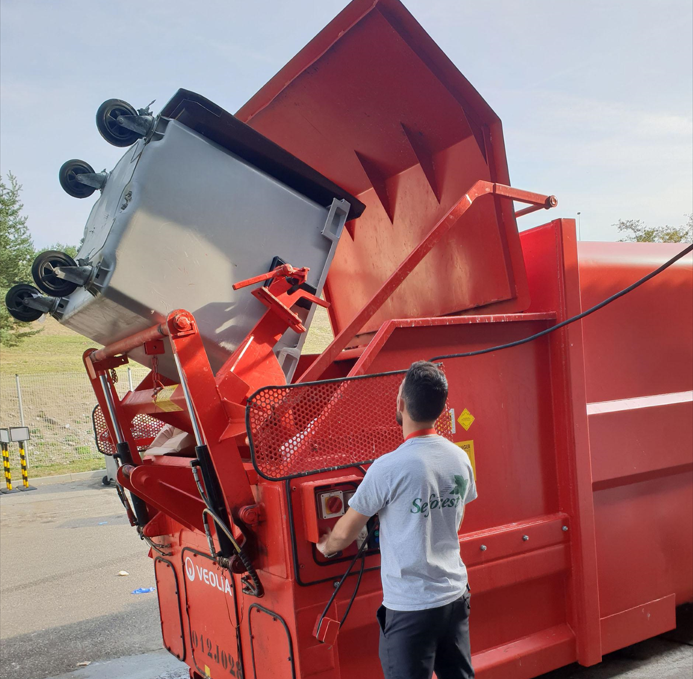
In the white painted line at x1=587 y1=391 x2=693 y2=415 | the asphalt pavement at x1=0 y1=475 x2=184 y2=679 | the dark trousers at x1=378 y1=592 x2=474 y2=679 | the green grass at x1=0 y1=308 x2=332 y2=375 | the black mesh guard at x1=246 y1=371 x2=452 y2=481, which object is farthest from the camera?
the green grass at x1=0 y1=308 x2=332 y2=375

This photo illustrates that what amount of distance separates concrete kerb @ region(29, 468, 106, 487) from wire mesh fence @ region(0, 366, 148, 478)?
3.92 feet

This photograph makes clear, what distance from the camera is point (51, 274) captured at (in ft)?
8.66

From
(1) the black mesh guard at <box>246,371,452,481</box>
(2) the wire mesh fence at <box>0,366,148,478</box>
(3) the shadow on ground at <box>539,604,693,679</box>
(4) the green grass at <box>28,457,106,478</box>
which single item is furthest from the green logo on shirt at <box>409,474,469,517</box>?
(2) the wire mesh fence at <box>0,366,148,478</box>

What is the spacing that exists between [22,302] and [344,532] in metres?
1.89

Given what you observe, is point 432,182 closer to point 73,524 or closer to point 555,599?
point 555,599

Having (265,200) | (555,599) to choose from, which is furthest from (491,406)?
(265,200)

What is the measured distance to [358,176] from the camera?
380 cm

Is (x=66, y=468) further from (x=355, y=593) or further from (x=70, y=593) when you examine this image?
(x=355, y=593)

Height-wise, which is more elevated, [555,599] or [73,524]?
[555,599]

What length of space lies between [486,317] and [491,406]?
1.27ft

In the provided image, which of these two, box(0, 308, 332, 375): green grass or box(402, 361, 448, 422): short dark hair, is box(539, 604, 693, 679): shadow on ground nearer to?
box(402, 361, 448, 422): short dark hair

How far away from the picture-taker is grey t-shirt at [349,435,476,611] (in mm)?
1930

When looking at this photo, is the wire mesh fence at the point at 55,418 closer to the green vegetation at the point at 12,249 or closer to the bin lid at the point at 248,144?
the green vegetation at the point at 12,249

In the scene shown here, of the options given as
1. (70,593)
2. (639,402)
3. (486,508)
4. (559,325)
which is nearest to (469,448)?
(486,508)
